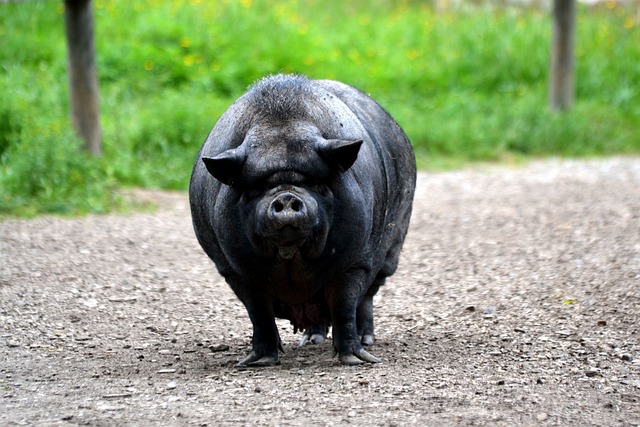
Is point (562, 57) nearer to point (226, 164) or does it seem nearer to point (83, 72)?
point (83, 72)

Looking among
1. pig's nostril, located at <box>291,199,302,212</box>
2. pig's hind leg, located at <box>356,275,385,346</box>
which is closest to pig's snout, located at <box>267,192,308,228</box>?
pig's nostril, located at <box>291,199,302,212</box>

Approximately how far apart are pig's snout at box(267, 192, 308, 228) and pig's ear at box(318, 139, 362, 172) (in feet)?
1.05

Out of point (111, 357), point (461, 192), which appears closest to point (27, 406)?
point (111, 357)

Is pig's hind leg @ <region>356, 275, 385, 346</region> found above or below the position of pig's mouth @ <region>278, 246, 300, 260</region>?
below

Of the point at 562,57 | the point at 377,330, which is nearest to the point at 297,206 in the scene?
the point at 377,330

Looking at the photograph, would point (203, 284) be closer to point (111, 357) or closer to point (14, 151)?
point (111, 357)

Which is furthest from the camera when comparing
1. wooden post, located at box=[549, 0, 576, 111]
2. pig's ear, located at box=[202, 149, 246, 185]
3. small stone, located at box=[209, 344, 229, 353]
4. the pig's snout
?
wooden post, located at box=[549, 0, 576, 111]

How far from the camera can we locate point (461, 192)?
36.0 feet

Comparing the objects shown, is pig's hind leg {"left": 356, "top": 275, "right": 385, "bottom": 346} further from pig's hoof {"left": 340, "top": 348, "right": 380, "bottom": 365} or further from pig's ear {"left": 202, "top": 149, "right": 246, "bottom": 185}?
pig's ear {"left": 202, "top": 149, "right": 246, "bottom": 185}

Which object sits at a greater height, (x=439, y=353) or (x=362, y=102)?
(x=362, y=102)

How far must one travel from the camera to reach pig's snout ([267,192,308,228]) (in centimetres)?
462

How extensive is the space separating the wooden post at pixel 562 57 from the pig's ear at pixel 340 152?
9532 millimetres

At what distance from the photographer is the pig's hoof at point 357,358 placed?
533 cm

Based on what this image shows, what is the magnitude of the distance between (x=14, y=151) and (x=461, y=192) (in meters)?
4.42
